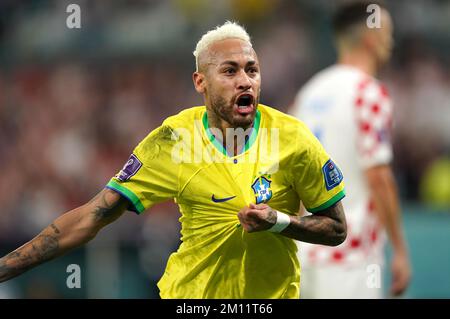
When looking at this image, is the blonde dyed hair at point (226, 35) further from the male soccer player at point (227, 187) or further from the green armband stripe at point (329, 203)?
the green armband stripe at point (329, 203)

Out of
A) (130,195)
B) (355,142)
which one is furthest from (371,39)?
(130,195)

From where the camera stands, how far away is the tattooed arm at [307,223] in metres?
4.38

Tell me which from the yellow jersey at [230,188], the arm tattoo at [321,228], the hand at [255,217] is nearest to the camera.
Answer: the hand at [255,217]

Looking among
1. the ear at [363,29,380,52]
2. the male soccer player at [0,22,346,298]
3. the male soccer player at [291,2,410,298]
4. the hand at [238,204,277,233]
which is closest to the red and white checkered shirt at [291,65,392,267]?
the male soccer player at [291,2,410,298]

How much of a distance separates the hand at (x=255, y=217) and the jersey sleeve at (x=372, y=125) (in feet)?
9.80

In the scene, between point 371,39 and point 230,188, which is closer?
point 230,188

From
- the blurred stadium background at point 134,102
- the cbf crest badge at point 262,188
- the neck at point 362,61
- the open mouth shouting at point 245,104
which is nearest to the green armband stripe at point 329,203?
the cbf crest badge at point 262,188

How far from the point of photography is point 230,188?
4.83 metres

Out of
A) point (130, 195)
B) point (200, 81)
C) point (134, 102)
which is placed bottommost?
point (130, 195)

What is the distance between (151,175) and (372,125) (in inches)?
113

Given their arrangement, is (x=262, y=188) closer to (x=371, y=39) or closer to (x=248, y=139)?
(x=248, y=139)

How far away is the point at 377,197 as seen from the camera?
725cm

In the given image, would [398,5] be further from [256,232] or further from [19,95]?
[256,232]

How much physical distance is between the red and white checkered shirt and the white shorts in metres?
0.07
